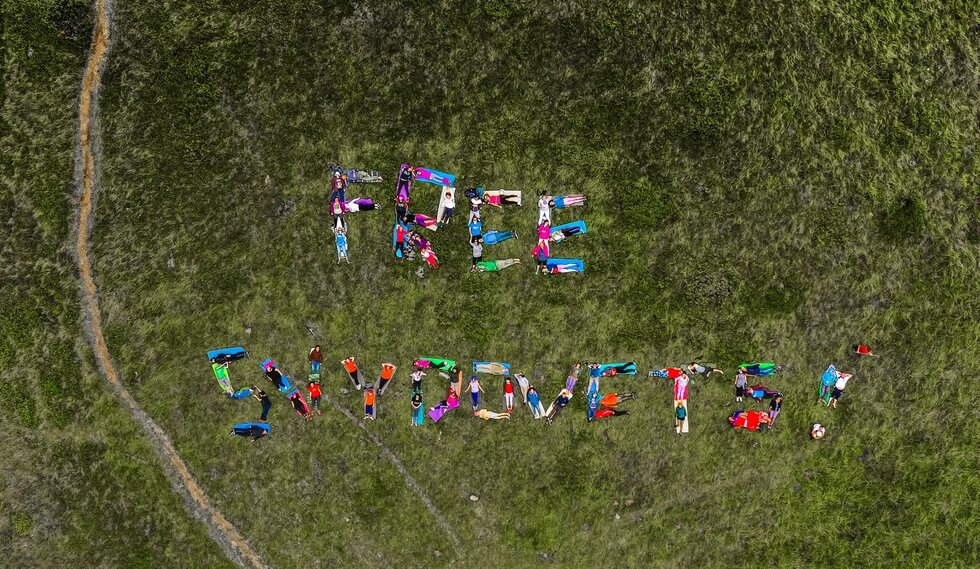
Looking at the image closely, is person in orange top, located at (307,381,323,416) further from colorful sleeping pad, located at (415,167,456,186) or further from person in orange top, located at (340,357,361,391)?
colorful sleeping pad, located at (415,167,456,186)

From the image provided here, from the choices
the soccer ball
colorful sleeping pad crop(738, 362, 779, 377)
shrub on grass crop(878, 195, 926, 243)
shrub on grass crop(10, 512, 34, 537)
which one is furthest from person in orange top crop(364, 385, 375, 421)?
shrub on grass crop(878, 195, 926, 243)

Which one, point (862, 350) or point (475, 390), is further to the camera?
point (862, 350)

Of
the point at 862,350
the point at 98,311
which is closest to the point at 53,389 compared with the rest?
the point at 98,311

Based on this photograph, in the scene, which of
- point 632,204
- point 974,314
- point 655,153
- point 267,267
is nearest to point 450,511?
point 267,267

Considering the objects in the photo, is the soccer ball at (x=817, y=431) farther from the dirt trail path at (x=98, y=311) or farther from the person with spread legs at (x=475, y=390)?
the dirt trail path at (x=98, y=311)

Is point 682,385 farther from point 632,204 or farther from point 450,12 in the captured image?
point 450,12

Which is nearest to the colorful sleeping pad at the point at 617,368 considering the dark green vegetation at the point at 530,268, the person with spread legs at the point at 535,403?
the dark green vegetation at the point at 530,268

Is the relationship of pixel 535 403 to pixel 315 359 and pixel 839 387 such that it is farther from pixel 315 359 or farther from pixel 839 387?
pixel 839 387
